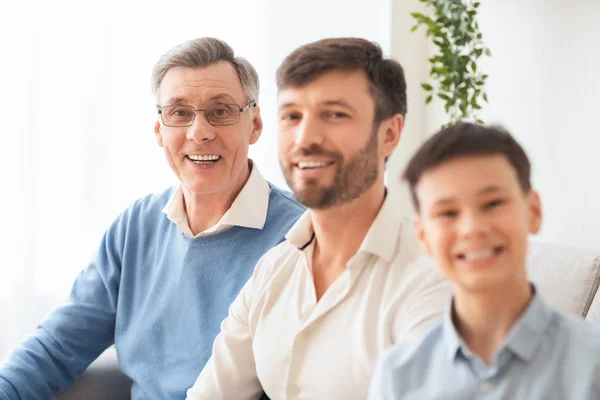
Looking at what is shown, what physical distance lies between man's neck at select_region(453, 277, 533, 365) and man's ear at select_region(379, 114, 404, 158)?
0.48 m

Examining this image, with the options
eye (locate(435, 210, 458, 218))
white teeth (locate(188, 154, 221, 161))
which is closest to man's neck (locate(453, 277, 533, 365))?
eye (locate(435, 210, 458, 218))

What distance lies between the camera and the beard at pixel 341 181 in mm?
1599

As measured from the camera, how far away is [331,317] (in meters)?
1.62

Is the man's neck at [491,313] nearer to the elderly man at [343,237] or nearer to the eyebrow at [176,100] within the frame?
the elderly man at [343,237]

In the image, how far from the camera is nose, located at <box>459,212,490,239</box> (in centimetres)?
120

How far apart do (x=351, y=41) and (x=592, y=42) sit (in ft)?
4.20

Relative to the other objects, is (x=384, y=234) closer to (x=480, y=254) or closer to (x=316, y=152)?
(x=316, y=152)

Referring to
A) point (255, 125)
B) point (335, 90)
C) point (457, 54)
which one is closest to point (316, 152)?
point (335, 90)

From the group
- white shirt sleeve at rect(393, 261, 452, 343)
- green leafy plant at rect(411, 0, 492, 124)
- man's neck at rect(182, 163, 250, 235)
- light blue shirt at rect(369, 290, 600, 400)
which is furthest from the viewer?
green leafy plant at rect(411, 0, 492, 124)

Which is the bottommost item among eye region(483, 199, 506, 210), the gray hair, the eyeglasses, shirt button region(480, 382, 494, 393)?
shirt button region(480, 382, 494, 393)

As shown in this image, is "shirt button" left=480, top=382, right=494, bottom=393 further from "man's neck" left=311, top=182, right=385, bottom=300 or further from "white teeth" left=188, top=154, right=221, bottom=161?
"white teeth" left=188, top=154, right=221, bottom=161

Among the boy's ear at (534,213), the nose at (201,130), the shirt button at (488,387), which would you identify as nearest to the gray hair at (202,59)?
the nose at (201,130)

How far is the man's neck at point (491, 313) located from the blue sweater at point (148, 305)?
0.93 metres

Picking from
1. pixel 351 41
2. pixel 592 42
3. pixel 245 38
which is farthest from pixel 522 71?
pixel 351 41
